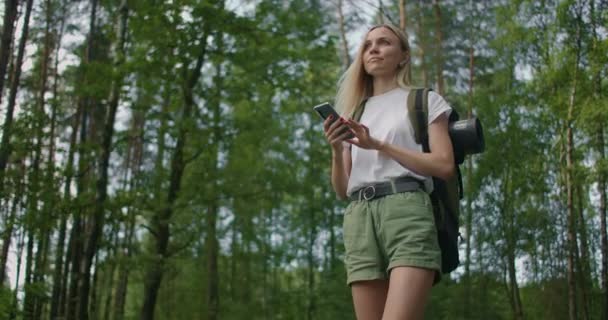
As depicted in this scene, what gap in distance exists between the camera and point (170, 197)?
33.1 feet

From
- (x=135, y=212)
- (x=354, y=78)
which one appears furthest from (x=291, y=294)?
(x=354, y=78)

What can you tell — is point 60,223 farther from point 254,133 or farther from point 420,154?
point 420,154

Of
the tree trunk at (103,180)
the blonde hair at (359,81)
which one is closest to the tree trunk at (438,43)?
the tree trunk at (103,180)

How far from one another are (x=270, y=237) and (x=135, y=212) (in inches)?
529

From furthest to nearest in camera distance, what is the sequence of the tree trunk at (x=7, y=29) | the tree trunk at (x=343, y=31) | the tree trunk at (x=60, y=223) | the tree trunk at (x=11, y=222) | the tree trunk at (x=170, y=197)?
the tree trunk at (x=343, y=31)
the tree trunk at (x=170, y=197)
the tree trunk at (x=60, y=223)
the tree trunk at (x=11, y=222)
the tree trunk at (x=7, y=29)

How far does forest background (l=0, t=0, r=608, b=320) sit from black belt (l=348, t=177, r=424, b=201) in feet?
18.3

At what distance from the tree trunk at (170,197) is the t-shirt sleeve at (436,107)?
25.0ft

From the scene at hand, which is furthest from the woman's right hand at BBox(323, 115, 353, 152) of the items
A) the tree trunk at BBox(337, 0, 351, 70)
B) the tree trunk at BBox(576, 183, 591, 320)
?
the tree trunk at BBox(337, 0, 351, 70)

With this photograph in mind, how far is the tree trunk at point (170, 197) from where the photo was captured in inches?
384

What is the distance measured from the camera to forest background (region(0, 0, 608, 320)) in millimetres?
9297

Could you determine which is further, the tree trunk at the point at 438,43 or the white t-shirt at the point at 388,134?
the tree trunk at the point at 438,43

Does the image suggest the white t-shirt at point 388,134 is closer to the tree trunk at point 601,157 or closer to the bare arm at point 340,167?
the bare arm at point 340,167

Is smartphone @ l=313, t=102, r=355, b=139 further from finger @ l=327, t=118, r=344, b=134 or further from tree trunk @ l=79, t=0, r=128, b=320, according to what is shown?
tree trunk @ l=79, t=0, r=128, b=320

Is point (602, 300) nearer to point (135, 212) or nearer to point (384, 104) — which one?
point (135, 212)
